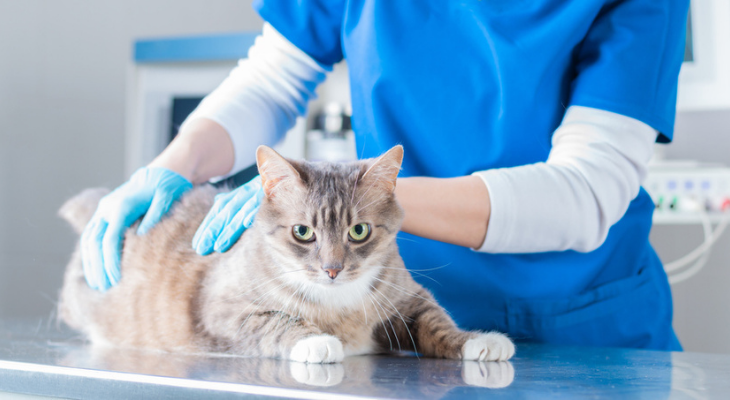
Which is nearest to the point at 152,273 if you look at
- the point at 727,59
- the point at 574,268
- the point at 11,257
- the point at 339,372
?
the point at 339,372

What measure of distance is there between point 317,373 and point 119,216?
2.18 feet

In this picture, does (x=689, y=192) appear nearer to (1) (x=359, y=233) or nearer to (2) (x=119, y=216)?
(1) (x=359, y=233)

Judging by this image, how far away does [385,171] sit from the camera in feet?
3.02

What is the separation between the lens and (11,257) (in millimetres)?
2668

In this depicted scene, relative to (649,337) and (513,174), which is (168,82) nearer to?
(513,174)

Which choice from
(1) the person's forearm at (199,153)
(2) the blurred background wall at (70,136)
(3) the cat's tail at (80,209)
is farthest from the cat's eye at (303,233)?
(2) the blurred background wall at (70,136)

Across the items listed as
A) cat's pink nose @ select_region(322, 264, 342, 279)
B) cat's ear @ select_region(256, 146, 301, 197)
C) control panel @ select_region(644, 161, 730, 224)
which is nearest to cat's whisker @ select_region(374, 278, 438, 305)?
cat's pink nose @ select_region(322, 264, 342, 279)

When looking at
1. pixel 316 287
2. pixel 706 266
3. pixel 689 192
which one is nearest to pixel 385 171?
pixel 316 287

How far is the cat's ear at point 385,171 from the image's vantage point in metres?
0.90

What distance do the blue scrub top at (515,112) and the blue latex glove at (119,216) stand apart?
49cm

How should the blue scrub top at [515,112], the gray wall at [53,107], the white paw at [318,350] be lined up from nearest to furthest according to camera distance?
the white paw at [318,350], the blue scrub top at [515,112], the gray wall at [53,107]

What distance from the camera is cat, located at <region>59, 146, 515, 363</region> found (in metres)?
0.89

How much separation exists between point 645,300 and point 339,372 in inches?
32.6

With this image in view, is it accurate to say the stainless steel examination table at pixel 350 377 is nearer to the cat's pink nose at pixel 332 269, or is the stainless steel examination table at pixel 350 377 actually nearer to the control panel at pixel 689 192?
the cat's pink nose at pixel 332 269
